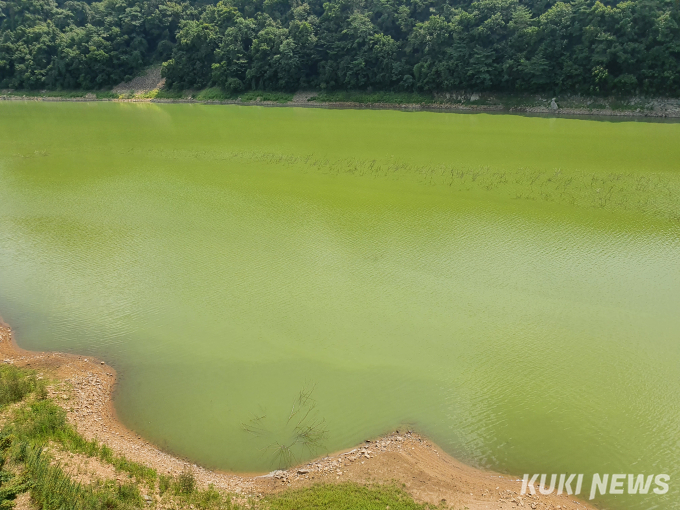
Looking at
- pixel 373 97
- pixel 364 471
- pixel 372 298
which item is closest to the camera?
pixel 364 471

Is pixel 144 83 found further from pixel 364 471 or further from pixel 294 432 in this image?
pixel 364 471

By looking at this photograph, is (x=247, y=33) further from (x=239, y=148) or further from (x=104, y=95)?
(x=239, y=148)

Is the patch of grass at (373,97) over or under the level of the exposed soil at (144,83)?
under

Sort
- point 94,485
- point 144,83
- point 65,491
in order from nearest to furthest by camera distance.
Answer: point 65,491 < point 94,485 < point 144,83

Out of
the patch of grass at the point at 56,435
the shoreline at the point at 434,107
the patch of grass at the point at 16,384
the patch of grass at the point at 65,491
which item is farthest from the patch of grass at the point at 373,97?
the patch of grass at the point at 65,491

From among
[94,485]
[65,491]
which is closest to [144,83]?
[94,485]

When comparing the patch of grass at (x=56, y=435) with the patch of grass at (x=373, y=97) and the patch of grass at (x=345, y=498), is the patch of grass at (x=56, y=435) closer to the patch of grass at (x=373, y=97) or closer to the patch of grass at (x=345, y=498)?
the patch of grass at (x=345, y=498)

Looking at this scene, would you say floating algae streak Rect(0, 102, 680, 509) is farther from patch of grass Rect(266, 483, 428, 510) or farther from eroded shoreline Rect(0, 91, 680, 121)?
eroded shoreline Rect(0, 91, 680, 121)

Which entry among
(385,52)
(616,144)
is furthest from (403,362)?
(385,52)
